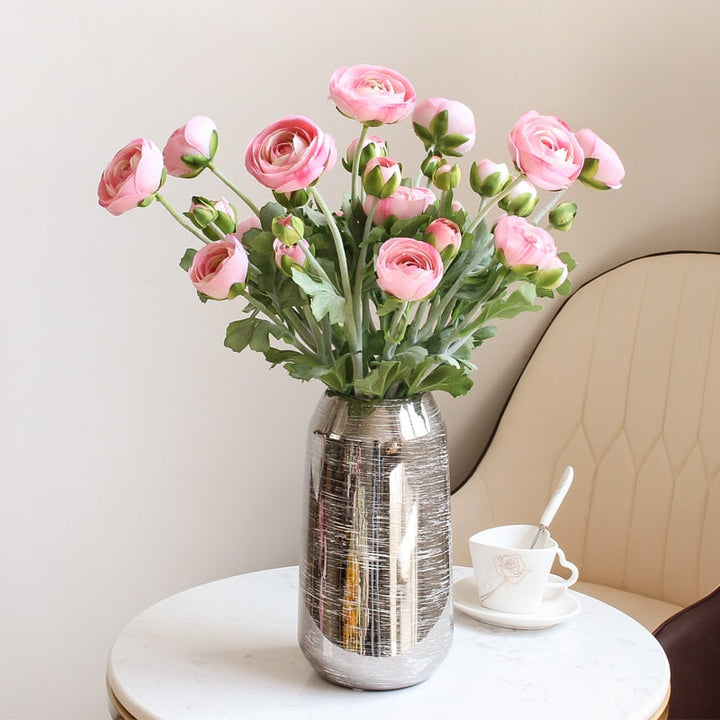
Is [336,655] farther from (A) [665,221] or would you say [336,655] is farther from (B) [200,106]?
(A) [665,221]

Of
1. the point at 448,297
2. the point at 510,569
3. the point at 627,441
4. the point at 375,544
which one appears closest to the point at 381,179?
the point at 448,297

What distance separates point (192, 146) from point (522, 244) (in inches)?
12.6

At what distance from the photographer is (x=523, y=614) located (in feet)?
3.70

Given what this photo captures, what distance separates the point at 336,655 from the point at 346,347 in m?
0.31

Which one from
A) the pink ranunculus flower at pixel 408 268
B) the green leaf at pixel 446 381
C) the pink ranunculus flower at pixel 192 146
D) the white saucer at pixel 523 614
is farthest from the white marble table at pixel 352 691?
the pink ranunculus flower at pixel 192 146

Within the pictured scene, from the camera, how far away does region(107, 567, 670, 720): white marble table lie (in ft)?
3.07

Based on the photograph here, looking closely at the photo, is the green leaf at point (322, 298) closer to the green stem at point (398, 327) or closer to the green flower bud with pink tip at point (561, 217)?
the green stem at point (398, 327)

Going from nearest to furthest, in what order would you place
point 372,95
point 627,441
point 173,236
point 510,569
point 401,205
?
point 372,95
point 401,205
point 510,569
point 173,236
point 627,441

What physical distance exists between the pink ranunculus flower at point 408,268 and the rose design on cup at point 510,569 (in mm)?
393

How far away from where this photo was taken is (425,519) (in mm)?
972

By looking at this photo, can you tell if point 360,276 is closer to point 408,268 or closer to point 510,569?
point 408,268

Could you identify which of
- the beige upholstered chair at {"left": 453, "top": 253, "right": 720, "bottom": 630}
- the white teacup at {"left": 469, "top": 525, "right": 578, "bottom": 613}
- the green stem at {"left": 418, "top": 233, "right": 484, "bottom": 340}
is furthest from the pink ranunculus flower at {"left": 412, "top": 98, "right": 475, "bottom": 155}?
the beige upholstered chair at {"left": 453, "top": 253, "right": 720, "bottom": 630}

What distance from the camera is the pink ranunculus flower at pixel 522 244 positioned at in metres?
0.89

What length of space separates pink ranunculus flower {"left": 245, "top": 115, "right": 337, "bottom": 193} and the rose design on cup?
1.67 feet
